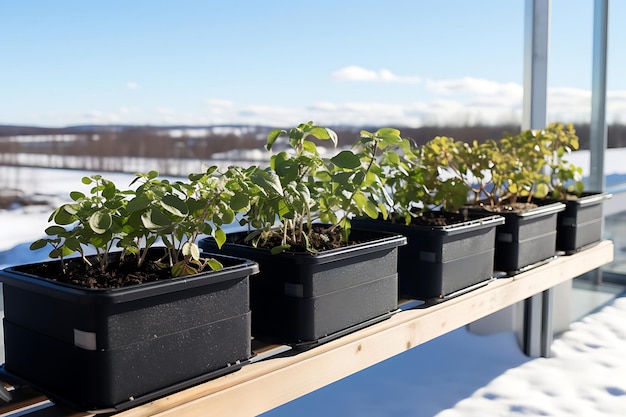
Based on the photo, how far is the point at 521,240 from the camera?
1.87 meters

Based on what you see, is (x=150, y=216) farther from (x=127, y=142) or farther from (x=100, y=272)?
(x=127, y=142)

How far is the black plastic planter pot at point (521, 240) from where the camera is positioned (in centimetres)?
186

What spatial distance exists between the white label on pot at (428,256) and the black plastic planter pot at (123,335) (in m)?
0.60

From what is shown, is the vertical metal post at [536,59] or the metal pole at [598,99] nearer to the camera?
the vertical metal post at [536,59]

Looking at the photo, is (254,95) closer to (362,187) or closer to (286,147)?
(286,147)

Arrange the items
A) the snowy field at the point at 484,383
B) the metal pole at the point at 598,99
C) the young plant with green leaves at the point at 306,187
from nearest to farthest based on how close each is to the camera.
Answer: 1. the young plant with green leaves at the point at 306,187
2. the snowy field at the point at 484,383
3. the metal pole at the point at 598,99

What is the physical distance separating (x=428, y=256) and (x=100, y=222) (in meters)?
0.83

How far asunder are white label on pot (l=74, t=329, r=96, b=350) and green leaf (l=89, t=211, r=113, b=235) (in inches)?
6.2

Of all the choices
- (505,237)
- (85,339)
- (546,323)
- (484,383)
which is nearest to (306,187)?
(85,339)

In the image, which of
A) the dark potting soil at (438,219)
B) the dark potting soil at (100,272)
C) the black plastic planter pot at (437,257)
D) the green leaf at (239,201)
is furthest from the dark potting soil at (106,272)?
the dark potting soil at (438,219)

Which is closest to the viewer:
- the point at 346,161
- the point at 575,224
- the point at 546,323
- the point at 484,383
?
the point at 346,161

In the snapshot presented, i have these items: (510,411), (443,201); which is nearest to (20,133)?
(443,201)

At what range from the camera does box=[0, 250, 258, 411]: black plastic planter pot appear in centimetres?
88

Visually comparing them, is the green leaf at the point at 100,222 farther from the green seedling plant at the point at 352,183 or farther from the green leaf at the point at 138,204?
the green seedling plant at the point at 352,183
